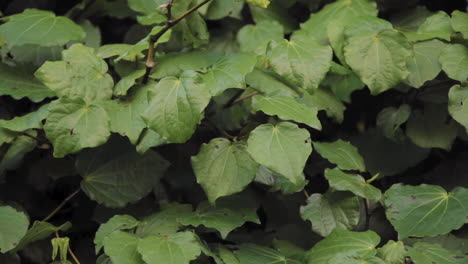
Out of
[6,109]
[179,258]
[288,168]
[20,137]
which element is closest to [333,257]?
[288,168]

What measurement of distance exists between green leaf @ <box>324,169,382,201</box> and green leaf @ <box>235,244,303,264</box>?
0.25 meters

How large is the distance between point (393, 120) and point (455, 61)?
0.96ft

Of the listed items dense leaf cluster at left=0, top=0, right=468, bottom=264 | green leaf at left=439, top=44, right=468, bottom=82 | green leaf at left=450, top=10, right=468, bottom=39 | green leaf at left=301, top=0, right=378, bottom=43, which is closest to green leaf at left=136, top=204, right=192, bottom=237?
dense leaf cluster at left=0, top=0, right=468, bottom=264

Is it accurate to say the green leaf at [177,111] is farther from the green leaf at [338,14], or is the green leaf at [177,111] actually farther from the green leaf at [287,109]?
the green leaf at [338,14]

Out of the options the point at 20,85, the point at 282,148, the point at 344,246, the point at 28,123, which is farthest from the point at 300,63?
the point at 20,85

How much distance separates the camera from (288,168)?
1.54 metres

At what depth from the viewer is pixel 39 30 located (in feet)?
6.41

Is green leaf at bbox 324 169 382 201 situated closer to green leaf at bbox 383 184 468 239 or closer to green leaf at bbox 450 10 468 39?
green leaf at bbox 383 184 468 239

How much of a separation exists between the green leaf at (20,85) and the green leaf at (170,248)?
62 cm

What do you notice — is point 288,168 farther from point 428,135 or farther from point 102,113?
point 428,135

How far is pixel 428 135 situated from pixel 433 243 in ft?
1.16

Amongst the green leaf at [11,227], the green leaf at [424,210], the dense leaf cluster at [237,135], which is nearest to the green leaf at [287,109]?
the dense leaf cluster at [237,135]

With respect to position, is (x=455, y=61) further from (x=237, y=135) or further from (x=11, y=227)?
(x=11, y=227)

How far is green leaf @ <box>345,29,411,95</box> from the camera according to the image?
71.0 inches
